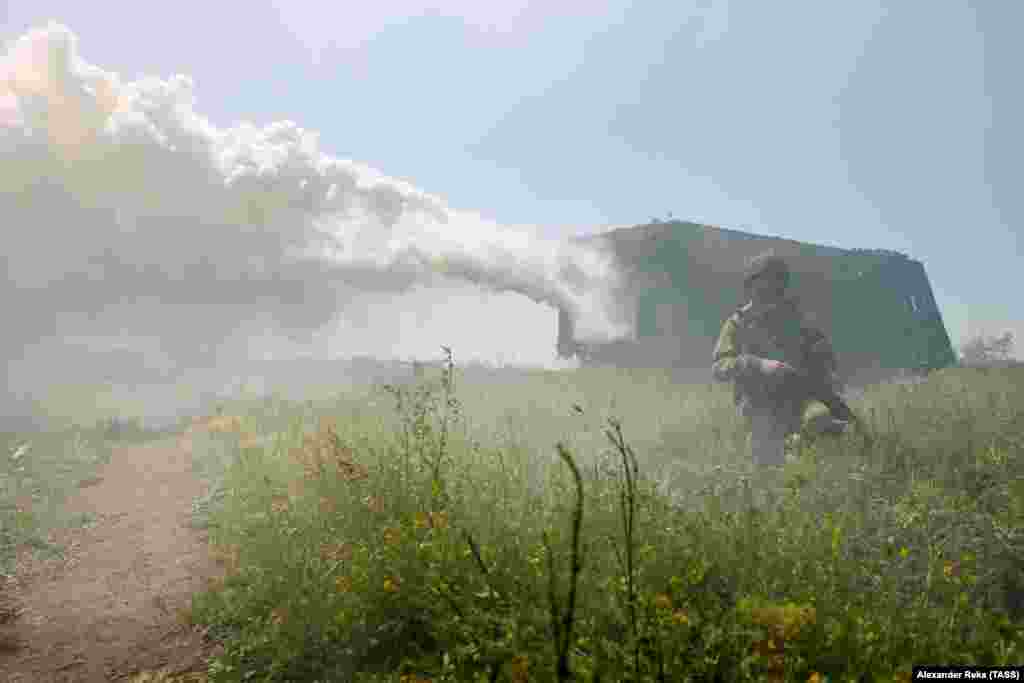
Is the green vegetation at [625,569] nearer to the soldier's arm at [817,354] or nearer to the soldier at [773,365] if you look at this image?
the soldier at [773,365]

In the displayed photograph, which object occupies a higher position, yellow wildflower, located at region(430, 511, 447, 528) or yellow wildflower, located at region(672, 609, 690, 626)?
yellow wildflower, located at region(430, 511, 447, 528)

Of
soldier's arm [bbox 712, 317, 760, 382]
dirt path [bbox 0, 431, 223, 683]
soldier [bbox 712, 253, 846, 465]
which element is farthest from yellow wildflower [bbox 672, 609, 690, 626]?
soldier's arm [bbox 712, 317, 760, 382]

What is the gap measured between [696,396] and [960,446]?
189 inches

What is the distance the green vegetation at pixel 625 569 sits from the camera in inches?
98.5

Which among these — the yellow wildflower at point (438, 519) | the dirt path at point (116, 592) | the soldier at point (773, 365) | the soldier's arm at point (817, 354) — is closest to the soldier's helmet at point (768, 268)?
the soldier at point (773, 365)

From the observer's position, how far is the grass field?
2508mm

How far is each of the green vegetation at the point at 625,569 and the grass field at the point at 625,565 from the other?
0.7 inches

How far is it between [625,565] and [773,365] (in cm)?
564

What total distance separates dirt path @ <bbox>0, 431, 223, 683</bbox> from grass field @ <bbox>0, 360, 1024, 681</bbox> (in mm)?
321

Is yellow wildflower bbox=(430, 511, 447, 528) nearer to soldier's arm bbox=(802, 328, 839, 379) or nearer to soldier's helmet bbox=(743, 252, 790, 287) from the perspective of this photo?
soldier's arm bbox=(802, 328, 839, 379)

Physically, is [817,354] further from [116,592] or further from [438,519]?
[116,592]

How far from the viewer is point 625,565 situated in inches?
121

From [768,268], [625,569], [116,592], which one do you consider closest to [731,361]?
[768,268]

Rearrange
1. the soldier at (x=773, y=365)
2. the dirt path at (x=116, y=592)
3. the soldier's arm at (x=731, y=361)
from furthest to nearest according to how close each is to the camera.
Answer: the soldier's arm at (x=731, y=361) < the soldier at (x=773, y=365) < the dirt path at (x=116, y=592)
